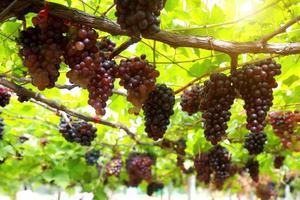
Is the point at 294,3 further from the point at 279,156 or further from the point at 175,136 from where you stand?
the point at 279,156

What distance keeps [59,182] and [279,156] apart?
2.93m

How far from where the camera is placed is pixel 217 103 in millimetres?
2117

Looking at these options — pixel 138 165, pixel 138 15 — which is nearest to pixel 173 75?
pixel 138 15

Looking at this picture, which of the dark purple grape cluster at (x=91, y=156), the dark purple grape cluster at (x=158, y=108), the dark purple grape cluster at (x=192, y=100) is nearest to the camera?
the dark purple grape cluster at (x=158, y=108)

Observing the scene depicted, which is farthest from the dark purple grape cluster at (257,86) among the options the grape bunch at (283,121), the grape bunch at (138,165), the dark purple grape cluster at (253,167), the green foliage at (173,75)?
the grape bunch at (138,165)

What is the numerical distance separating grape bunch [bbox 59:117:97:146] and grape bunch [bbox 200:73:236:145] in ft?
8.00

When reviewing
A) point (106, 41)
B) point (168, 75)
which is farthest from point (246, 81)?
point (168, 75)

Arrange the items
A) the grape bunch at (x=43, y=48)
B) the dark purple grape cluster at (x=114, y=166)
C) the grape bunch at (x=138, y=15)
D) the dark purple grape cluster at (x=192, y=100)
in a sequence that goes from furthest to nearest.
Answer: the dark purple grape cluster at (x=114, y=166), the dark purple grape cluster at (x=192, y=100), the grape bunch at (x=43, y=48), the grape bunch at (x=138, y=15)

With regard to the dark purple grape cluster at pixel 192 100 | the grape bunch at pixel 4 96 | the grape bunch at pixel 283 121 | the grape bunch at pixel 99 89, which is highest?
the grape bunch at pixel 4 96

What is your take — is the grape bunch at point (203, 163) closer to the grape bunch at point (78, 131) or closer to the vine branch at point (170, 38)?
the grape bunch at point (78, 131)

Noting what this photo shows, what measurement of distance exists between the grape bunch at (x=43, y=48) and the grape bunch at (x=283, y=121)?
2.51m

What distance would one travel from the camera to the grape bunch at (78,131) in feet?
14.7

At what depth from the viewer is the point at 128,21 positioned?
1.48 meters

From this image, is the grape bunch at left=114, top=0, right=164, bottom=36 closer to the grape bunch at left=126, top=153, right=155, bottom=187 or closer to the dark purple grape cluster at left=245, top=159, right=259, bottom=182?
the dark purple grape cluster at left=245, top=159, right=259, bottom=182
